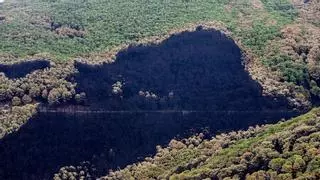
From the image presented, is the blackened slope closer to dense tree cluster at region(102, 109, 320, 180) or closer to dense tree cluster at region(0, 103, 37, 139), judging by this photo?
dense tree cluster at region(102, 109, 320, 180)

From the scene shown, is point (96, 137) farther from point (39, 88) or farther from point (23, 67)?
point (23, 67)

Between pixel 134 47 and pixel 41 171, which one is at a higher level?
pixel 134 47

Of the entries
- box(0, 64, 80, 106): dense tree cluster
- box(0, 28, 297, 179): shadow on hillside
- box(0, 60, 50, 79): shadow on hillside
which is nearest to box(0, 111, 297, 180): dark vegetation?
box(0, 28, 297, 179): shadow on hillside

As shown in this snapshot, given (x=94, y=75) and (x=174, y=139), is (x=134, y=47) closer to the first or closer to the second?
(x=94, y=75)

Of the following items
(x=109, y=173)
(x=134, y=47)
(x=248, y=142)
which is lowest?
(x=109, y=173)

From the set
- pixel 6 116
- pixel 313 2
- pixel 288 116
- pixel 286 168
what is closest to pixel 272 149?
pixel 286 168
